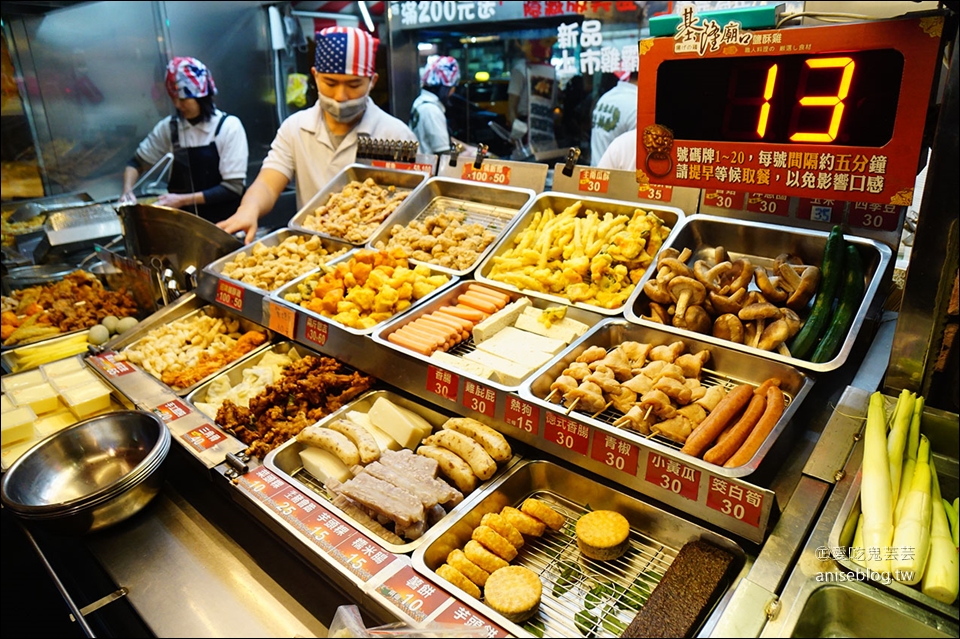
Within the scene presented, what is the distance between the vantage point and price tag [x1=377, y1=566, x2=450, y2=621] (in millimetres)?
1667

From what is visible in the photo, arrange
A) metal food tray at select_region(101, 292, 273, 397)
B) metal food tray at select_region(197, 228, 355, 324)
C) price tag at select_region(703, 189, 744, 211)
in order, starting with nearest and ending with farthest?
price tag at select_region(703, 189, 744, 211) → metal food tray at select_region(197, 228, 355, 324) → metal food tray at select_region(101, 292, 273, 397)

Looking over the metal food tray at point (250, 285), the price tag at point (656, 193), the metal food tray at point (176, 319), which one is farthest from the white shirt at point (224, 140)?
the price tag at point (656, 193)

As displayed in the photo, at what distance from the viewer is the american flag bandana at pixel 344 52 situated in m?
4.57

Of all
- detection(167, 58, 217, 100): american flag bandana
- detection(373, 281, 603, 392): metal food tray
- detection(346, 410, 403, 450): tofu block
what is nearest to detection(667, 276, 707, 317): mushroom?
detection(373, 281, 603, 392): metal food tray

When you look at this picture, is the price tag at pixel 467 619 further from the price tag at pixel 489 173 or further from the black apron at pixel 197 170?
the black apron at pixel 197 170

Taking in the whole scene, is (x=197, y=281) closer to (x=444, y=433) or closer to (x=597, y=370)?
(x=444, y=433)

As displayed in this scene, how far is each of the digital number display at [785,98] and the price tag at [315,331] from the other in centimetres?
170

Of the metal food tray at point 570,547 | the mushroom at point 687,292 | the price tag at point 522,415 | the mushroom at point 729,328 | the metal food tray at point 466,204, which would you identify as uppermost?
the metal food tray at point 466,204

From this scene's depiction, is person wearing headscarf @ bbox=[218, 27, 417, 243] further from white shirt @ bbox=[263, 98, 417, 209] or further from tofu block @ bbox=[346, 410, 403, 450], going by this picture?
tofu block @ bbox=[346, 410, 403, 450]

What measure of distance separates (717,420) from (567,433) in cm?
47

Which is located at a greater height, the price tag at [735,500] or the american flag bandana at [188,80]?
the american flag bandana at [188,80]

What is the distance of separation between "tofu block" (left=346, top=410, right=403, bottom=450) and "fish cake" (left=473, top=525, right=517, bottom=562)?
23.4 inches

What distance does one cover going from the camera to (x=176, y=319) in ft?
12.0

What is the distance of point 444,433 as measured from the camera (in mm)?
2275
